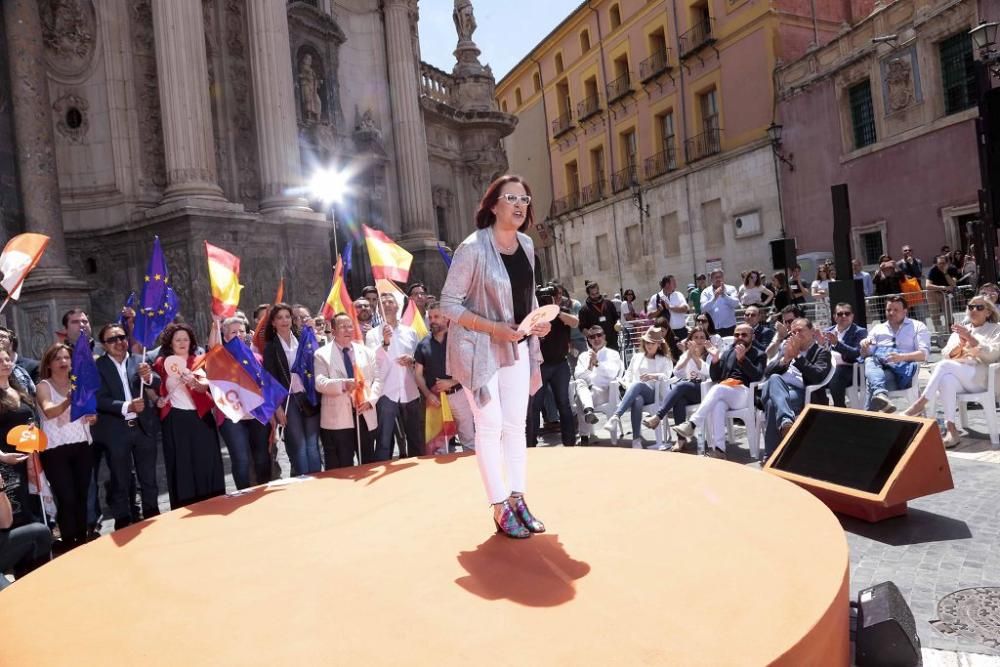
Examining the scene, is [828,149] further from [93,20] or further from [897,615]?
[897,615]

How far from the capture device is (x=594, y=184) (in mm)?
34531

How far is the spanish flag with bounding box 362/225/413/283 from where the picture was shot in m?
6.85

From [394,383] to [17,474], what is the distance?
309 centimetres

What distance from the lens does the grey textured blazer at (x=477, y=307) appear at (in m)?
3.61

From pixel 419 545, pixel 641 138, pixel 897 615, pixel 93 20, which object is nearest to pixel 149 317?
pixel 419 545

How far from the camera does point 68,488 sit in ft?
17.4

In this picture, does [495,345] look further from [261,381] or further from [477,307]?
[261,381]

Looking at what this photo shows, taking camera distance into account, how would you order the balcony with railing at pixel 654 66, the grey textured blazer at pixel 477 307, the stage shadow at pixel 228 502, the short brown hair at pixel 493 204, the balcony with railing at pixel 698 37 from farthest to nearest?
1. the balcony with railing at pixel 654 66
2. the balcony with railing at pixel 698 37
3. the stage shadow at pixel 228 502
4. the short brown hair at pixel 493 204
5. the grey textured blazer at pixel 477 307

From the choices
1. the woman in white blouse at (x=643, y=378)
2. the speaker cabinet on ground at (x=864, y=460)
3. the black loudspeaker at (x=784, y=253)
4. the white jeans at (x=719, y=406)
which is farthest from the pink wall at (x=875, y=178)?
the speaker cabinet on ground at (x=864, y=460)

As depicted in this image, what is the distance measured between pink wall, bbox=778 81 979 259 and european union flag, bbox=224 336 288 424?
59.0ft

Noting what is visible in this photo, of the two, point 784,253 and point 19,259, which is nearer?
point 19,259

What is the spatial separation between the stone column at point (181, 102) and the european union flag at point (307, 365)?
584cm

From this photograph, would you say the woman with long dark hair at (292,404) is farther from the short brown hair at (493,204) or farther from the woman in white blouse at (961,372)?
the woman in white blouse at (961,372)

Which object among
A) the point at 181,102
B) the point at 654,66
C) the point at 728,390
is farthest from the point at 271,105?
the point at 654,66
